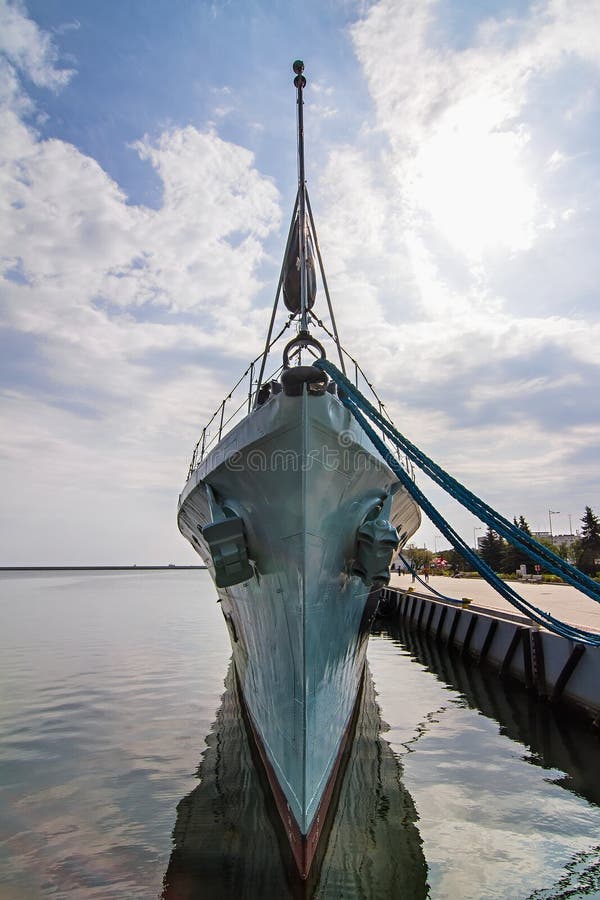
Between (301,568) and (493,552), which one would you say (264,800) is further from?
(493,552)

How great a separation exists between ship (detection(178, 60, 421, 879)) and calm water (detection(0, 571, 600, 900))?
469 mm

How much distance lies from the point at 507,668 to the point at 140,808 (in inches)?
324

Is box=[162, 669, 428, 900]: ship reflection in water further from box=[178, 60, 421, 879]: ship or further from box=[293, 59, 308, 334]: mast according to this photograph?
box=[293, 59, 308, 334]: mast

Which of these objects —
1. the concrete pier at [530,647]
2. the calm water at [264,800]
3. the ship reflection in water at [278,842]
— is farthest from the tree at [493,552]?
the ship reflection in water at [278,842]

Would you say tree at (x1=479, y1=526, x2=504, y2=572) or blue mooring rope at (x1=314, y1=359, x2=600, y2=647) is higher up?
blue mooring rope at (x1=314, y1=359, x2=600, y2=647)

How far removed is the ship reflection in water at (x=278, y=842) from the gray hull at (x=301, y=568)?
0.28 metres

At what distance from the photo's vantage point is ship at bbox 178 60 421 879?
14.5 feet

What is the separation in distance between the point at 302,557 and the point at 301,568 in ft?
0.31

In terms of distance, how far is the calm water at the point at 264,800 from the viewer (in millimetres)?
4027

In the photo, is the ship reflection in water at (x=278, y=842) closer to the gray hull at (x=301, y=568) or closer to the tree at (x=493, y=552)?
the gray hull at (x=301, y=568)

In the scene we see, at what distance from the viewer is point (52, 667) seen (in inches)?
536

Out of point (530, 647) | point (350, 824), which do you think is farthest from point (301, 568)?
point (530, 647)

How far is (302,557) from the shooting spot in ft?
14.5

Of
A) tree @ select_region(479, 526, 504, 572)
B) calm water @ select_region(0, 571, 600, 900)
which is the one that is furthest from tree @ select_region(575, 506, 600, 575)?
calm water @ select_region(0, 571, 600, 900)
